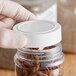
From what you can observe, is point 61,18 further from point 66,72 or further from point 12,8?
point 12,8

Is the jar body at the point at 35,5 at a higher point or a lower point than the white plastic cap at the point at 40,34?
lower

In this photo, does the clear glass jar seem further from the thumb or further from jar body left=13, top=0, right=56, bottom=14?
jar body left=13, top=0, right=56, bottom=14

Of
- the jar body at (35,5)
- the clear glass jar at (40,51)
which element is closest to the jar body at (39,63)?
the clear glass jar at (40,51)

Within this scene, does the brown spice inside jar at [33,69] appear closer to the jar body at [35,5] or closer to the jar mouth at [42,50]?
the jar mouth at [42,50]

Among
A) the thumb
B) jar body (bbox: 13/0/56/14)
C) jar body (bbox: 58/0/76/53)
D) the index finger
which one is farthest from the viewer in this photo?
jar body (bbox: 58/0/76/53)

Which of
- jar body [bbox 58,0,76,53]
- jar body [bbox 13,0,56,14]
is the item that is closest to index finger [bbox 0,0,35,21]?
jar body [bbox 13,0,56,14]

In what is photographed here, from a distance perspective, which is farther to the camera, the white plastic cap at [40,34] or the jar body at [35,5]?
the jar body at [35,5]
